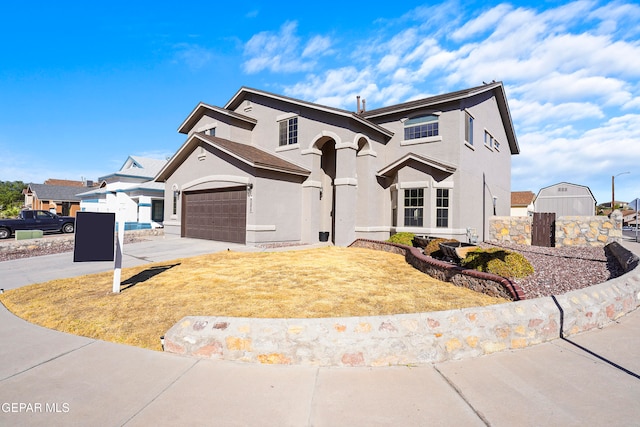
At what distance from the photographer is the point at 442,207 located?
51.6 feet

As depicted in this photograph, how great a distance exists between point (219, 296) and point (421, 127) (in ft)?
47.2

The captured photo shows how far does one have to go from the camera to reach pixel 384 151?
1791 cm

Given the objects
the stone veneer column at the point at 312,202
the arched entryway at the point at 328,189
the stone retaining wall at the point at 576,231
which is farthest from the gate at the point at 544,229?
the stone veneer column at the point at 312,202

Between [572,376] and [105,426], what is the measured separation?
500cm

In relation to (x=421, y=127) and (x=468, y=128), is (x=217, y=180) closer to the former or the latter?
(x=421, y=127)

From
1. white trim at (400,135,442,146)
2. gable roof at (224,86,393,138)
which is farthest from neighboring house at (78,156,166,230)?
white trim at (400,135,442,146)

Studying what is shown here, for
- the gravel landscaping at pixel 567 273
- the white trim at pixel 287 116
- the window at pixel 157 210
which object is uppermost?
the white trim at pixel 287 116

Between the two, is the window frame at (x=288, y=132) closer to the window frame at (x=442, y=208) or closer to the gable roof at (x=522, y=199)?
the window frame at (x=442, y=208)

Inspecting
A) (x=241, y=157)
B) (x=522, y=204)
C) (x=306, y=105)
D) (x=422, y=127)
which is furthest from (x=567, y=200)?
(x=241, y=157)

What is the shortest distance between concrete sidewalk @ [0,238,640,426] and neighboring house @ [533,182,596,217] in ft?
128

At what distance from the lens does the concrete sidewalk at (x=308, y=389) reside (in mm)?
2957

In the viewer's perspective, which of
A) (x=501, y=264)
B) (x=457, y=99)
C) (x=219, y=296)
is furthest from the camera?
(x=457, y=99)

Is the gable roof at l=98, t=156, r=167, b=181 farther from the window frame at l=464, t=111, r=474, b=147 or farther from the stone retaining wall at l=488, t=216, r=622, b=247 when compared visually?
the stone retaining wall at l=488, t=216, r=622, b=247

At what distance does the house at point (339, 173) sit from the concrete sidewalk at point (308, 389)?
11.1 metres
